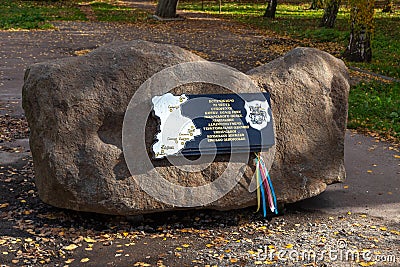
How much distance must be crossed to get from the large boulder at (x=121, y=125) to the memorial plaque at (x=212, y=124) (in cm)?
10

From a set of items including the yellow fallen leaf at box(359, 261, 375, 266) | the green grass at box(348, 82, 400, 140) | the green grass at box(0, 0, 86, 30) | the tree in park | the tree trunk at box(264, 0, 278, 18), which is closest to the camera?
the yellow fallen leaf at box(359, 261, 375, 266)

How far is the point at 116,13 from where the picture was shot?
28188mm

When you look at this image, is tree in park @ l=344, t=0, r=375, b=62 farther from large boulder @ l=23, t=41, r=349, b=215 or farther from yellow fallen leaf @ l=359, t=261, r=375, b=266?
yellow fallen leaf @ l=359, t=261, r=375, b=266

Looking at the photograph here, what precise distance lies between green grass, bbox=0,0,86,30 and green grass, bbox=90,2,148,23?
0.88 meters

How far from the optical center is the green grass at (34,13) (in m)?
21.7

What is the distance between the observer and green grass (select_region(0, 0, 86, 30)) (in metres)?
21.7

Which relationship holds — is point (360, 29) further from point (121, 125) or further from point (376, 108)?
point (121, 125)

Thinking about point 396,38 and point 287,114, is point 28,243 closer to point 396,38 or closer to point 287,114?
point 287,114

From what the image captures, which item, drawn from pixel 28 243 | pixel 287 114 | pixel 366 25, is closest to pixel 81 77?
pixel 28 243

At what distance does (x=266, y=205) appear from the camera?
578 centimetres

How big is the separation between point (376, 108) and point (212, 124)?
5189 millimetres

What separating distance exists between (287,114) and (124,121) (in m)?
1.52

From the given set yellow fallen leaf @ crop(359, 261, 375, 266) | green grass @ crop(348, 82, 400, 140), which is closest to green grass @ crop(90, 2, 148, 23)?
green grass @ crop(348, 82, 400, 140)

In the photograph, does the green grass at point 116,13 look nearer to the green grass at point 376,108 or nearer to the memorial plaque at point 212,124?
the green grass at point 376,108
